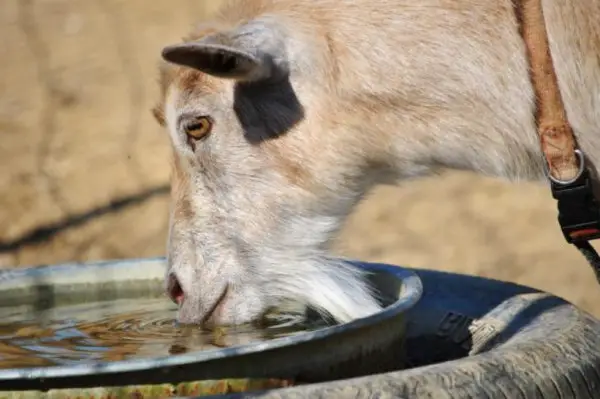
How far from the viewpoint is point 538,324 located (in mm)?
2684

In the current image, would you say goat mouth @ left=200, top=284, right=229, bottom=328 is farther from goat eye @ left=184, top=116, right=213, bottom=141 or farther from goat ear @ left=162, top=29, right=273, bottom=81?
goat ear @ left=162, top=29, right=273, bottom=81

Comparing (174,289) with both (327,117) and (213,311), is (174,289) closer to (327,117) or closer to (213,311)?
(213,311)

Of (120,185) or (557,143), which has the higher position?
(557,143)

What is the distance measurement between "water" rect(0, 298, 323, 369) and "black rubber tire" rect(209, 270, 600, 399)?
0.30 meters

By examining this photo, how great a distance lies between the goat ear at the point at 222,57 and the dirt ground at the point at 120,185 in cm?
276

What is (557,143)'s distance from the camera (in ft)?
8.55

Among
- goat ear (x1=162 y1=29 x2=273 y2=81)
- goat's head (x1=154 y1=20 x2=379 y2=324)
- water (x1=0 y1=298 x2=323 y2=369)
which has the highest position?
goat ear (x1=162 y1=29 x2=273 y2=81)

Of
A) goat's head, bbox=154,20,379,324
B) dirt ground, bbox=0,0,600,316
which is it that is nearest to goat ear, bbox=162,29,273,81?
goat's head, bbox=154,20,379,324

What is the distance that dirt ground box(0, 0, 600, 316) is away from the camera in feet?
19.6

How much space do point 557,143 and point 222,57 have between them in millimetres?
695

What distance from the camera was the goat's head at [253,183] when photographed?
279cm

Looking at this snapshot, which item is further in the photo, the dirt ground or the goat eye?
the dirt ground

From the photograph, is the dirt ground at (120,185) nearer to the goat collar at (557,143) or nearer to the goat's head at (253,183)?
the goat's head at (253,183)

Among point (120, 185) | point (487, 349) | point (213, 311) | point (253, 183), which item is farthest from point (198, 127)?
point (120, 185)
